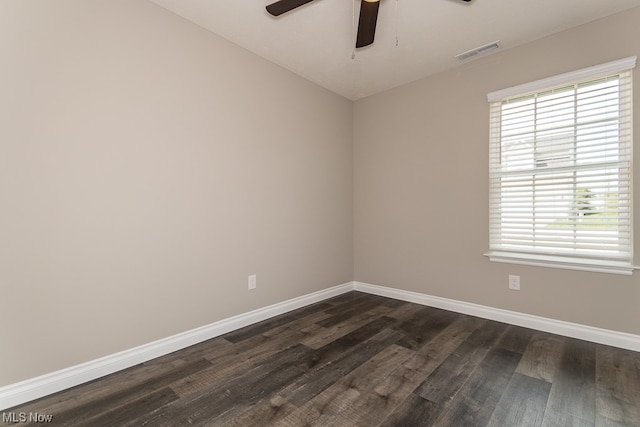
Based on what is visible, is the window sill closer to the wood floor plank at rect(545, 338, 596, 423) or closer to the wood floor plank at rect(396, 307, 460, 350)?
the wood floor plank at rect(545, 338, 596, 423)

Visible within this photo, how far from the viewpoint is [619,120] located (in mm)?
2283

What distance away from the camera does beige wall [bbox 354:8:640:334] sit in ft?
7.67

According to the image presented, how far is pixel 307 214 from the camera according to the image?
11.1ft

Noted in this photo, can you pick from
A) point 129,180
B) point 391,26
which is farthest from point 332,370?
point 391,26

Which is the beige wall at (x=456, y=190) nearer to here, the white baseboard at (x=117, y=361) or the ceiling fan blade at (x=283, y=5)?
the white baseboard at (x=117, y=361)

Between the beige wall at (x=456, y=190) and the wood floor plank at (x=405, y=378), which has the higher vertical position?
the beige wall at (x=456, y=190)

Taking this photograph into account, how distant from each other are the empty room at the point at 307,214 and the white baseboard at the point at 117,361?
0.04 feet

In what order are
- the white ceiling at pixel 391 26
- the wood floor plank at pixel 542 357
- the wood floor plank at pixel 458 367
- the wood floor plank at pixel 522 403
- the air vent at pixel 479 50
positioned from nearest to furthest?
the wood floor plank at pixel 522 403 → the wood floor plank at pixel 458 367 → the wood floor plank at pixel 542 357 → the white ceiling at pixel 391 26 → the air vent at pixel 479 50

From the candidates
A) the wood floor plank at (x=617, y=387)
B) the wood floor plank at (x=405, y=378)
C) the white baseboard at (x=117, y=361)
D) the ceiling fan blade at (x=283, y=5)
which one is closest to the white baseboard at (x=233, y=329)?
the white baseboard at (x=117, y=361)

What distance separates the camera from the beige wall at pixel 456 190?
2338 mm

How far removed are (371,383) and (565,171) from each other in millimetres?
2339

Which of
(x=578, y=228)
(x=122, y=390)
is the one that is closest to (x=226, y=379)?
(x=122, y=390)

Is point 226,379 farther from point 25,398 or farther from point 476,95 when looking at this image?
point 476,95

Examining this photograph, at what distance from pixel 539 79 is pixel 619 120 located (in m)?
0.68
